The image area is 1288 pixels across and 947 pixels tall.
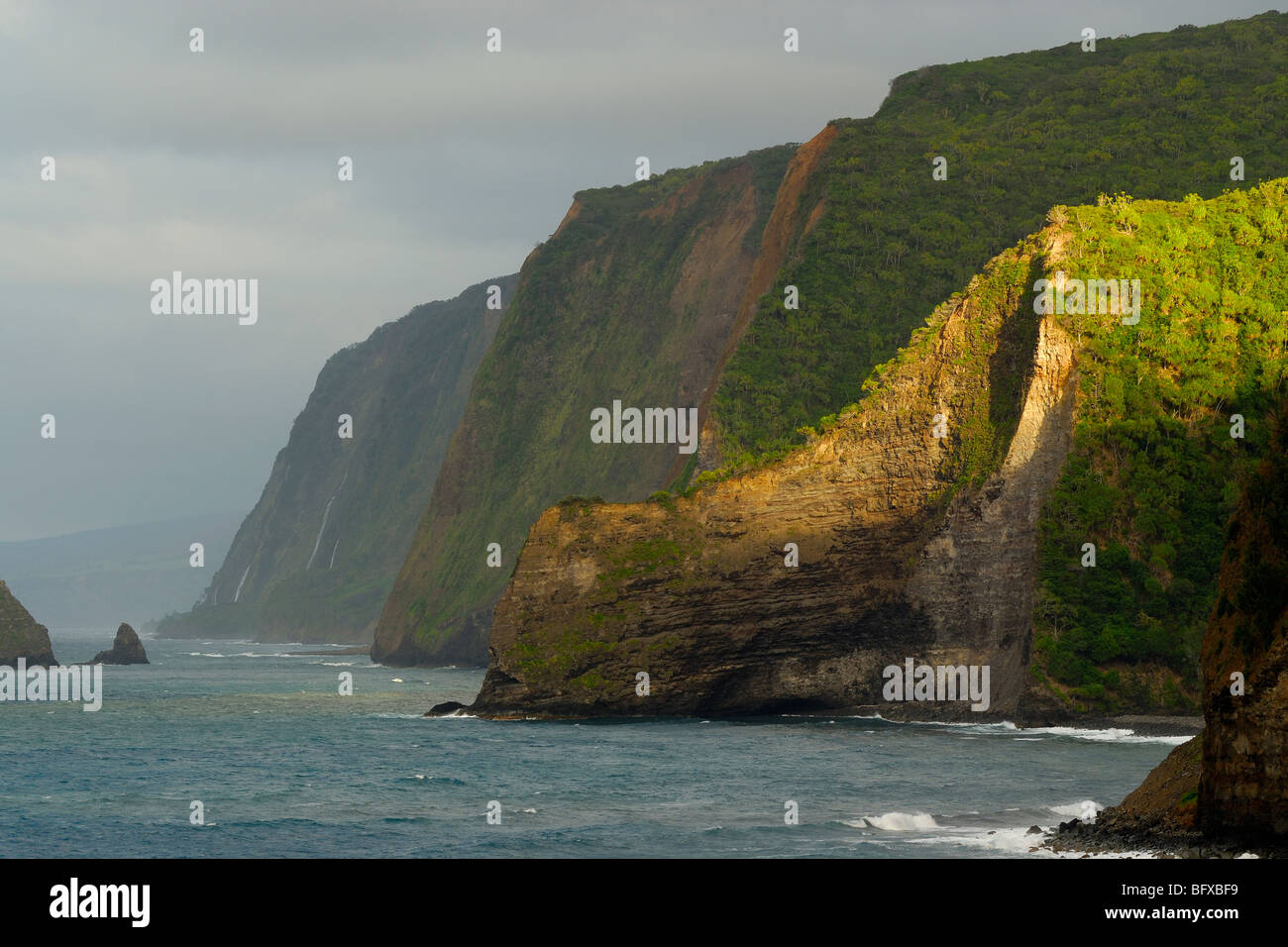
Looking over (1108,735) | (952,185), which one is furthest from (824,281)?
(1108,735)

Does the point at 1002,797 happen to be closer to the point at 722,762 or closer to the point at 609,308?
the point at 722,762

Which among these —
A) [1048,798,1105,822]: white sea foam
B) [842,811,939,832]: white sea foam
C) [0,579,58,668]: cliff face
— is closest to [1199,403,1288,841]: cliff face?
[1048,798,1105,822]: white sea foam

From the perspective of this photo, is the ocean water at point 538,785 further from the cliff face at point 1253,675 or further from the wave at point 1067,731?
the cliff face at point 1253,675

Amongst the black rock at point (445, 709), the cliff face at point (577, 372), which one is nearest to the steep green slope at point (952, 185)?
the black rock at point (445, 709)
